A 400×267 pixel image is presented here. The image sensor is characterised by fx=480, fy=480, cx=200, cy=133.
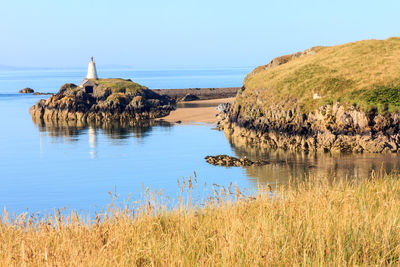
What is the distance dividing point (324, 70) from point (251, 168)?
21.9 meters

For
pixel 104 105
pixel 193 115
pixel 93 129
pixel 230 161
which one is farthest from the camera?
pixel 104 105

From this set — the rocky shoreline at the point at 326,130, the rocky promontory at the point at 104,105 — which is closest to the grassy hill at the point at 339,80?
the rocky shoreline at the point at 326,130

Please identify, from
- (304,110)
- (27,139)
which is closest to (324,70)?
(304,110)

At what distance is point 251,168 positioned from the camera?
4112 cm

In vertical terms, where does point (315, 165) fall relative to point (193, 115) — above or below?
below

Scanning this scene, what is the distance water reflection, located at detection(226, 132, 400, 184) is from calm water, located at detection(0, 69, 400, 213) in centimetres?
7

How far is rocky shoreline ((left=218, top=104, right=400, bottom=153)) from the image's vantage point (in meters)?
44.0

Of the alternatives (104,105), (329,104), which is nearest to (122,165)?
(329,104)

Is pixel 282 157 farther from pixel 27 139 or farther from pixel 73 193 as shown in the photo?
pixel 27 139

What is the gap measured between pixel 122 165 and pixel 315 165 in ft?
59.3

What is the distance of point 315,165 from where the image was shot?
40.2 m

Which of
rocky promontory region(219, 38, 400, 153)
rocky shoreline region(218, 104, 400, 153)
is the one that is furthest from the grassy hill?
rocky shoreline region(218, 104, 400, 153)

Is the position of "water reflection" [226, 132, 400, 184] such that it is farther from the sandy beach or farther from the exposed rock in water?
the sandy beach

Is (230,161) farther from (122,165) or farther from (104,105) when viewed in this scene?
(104,105)
